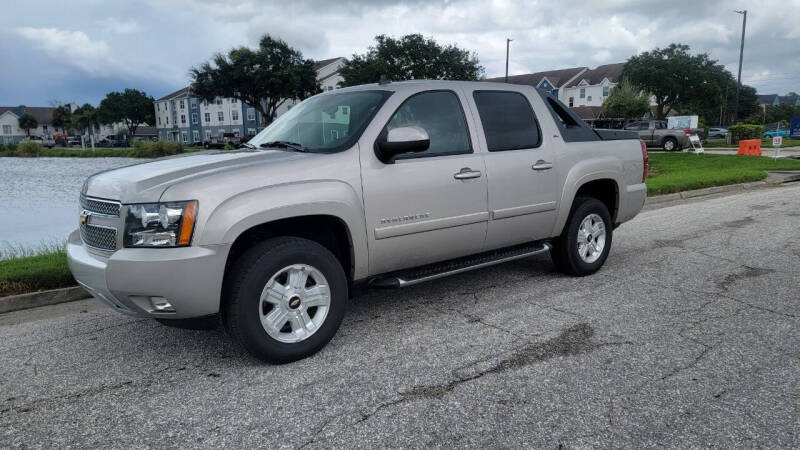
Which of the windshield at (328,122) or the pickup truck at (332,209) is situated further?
the windshield at (328,122)

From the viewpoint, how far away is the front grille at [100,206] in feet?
11.1

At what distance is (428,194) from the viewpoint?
409 cm

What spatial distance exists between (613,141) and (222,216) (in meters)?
4.06

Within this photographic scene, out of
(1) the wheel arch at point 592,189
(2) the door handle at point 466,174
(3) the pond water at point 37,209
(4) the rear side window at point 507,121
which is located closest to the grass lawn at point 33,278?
(3) the pond water at point 37,209

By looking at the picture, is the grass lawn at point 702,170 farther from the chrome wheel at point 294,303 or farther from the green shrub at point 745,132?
the green shrub at point 745,132

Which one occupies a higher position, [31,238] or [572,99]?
[572,99]

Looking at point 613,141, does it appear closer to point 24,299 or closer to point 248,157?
point 248,157

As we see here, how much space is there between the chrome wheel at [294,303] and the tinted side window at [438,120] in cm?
122

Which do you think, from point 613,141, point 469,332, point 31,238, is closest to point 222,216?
point 469,332

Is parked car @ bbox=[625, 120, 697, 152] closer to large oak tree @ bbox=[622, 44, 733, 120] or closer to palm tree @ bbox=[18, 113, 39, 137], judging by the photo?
large oak tree @ bbox=[622, 44, 733, 120]

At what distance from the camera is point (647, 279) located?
18.0 ft

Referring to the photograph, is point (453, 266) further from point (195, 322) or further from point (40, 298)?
point (40, 298)

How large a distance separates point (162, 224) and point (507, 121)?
9.71 feet

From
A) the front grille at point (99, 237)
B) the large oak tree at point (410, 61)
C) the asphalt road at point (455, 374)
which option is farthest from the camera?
the large oak tree at point (410, 61)
